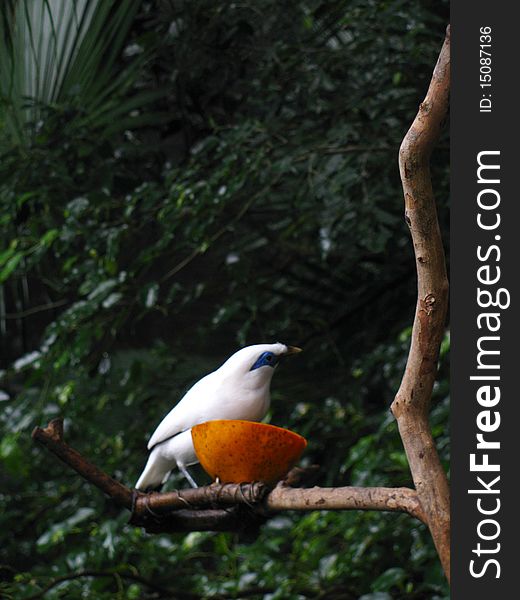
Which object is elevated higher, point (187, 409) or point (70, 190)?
point (70, 190)

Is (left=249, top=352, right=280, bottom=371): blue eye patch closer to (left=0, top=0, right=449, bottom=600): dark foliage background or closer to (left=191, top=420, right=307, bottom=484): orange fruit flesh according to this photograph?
(left=191, top=420, right=307, bottom=484): orange fruit flesh

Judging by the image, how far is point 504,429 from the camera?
1.53 feet

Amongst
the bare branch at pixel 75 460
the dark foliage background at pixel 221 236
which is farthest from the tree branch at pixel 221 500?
the dark foliage background at pixel 221 236

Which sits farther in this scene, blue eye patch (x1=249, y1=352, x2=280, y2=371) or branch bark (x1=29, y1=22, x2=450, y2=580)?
blue eye patch (x1=249, y1=352, x2=280, y2=371)

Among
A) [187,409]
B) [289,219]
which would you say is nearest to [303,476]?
[187,409]

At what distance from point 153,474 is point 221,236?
0.69 metres

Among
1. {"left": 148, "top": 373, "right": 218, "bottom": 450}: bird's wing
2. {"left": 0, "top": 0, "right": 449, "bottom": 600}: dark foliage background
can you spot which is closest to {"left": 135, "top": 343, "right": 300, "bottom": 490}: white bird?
{"left": 148, "top": 373, "right": 218, "bottom": 450}: bird's wing

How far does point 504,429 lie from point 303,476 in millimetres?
169

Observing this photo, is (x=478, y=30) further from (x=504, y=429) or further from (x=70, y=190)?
(x=70, y=190)

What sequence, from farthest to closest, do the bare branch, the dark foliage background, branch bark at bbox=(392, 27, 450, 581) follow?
the dark foliage background
the bare branch
branch bark at bbox=(392, 27, 450, 581)

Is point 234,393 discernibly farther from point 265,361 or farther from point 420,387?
point 420,387

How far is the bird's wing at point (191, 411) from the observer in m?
0.60

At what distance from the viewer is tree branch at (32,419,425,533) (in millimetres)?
499

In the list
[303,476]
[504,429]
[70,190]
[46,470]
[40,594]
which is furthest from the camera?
[46,470]
